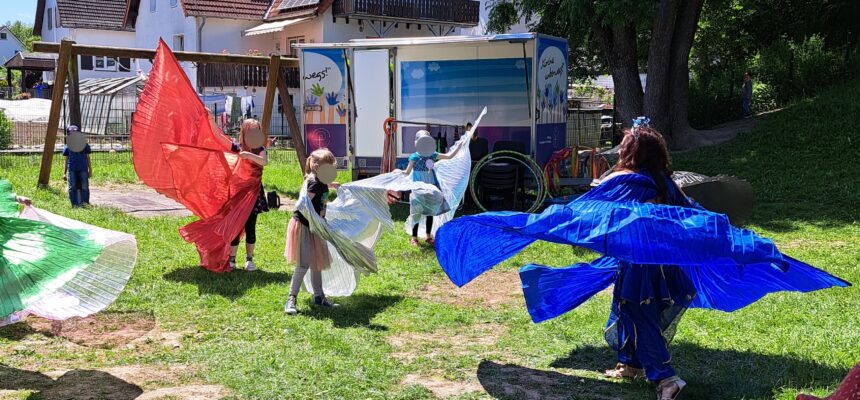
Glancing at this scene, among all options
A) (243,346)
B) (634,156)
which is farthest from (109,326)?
(634,156)

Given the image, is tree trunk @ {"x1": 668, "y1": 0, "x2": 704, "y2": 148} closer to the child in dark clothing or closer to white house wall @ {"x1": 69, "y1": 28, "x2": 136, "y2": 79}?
the child in dark clothing

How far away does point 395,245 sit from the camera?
10336 mm

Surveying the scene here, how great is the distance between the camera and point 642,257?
4.77 metres

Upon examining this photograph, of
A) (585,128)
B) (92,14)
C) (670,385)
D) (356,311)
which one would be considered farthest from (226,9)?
(670,385)

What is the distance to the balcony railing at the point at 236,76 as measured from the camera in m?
32.5

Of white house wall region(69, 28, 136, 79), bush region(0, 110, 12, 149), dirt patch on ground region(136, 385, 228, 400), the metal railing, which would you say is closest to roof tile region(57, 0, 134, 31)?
white house wall region(69, 28, 136, 79)

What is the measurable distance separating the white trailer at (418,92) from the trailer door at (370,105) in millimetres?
17

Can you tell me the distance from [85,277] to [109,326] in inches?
61.1

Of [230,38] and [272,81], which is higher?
[230,38]

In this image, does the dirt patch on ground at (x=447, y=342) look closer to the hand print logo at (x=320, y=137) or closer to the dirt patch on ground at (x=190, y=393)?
the dirt patch on ground at (x=190, y=393)

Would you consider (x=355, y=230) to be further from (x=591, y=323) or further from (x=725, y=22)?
(x=725, y=22)

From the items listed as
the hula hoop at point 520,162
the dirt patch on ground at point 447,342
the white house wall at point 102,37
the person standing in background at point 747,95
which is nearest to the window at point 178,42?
the white house wall at point 102,37

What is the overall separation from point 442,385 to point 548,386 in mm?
645

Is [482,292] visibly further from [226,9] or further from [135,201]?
[226,9]
